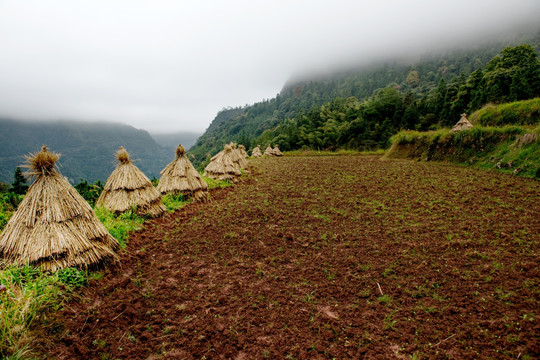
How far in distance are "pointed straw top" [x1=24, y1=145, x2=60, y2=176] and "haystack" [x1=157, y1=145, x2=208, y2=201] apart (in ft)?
14.0

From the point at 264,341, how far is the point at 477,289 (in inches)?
121

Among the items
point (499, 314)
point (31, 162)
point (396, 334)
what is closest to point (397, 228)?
point (499, 314)

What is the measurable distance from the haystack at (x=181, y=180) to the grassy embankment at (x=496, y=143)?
12409mm

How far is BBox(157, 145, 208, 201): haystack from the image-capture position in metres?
8.38

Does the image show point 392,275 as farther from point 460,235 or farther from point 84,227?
point 84,227

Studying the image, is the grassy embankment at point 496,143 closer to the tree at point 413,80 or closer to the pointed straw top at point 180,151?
the pointed straw top at point 180,151

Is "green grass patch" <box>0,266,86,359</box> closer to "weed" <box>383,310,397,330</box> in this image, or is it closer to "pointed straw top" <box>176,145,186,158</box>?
"weed" <box>383,310,397,330</box>

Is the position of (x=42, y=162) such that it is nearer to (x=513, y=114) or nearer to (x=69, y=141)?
(x=513, y=114)

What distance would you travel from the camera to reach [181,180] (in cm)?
846

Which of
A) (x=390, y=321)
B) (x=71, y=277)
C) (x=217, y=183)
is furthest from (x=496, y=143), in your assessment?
(x=71, y=277)

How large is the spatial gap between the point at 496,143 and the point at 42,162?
1662 centimetres

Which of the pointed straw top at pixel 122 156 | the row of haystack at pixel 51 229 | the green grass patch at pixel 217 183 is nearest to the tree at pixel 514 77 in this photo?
the green grass patch at pixel 217 183

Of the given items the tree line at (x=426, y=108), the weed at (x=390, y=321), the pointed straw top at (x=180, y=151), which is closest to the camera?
the weed at (x=390, y=321)

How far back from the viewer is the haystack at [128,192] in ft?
20.5
